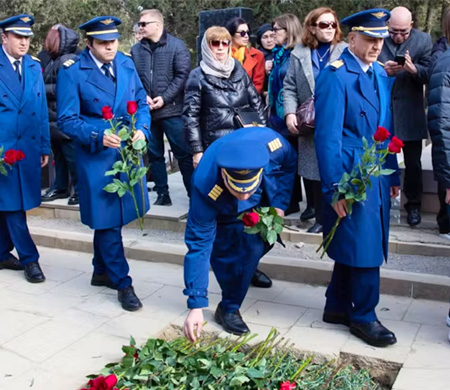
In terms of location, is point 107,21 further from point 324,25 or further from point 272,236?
point 272,236

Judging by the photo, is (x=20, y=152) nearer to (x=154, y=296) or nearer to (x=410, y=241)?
(x=154, y=296)

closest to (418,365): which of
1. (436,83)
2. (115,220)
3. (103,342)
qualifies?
(436,83)

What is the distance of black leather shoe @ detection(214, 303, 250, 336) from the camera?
161 inches

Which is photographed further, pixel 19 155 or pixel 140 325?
pixel 19 155

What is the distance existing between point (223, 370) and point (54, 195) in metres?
4.50

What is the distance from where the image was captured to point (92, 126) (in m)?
4.51

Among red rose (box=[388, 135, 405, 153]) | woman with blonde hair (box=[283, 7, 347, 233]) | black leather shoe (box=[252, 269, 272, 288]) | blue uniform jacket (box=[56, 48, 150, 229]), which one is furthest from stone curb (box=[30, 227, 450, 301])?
red rose (box=[388, 135, 405, 153])

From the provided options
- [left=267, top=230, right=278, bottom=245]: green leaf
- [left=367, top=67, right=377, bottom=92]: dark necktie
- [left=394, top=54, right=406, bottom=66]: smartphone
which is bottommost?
[left=267, top=230, right=278, bottom=245]: green leaf

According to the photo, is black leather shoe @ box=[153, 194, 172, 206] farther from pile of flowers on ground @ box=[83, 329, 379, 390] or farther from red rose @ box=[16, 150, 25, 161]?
pile of flowers on ground @ box=[83, 329, 379, 390]

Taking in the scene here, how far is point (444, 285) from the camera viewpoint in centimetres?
461

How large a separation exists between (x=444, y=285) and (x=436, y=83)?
155 cm

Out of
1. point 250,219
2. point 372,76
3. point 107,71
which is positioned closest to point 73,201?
point 107,71

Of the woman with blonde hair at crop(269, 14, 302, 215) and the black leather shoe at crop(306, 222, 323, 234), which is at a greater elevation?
the woman with blonde hair at crop(269, 14, 302, 215)

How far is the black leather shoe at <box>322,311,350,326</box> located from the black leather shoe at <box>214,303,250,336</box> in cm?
54
